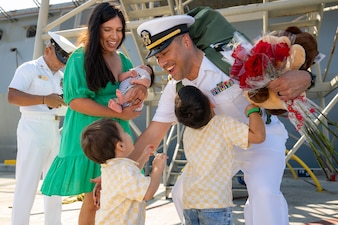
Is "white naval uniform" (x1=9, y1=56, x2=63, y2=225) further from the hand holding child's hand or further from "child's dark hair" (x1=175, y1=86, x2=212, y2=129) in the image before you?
"child's dark hair" (x1=175, y1=86, x2=212, y2=129)

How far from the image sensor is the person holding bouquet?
1982mm

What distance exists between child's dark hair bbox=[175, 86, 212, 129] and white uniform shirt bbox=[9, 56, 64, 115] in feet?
5.58

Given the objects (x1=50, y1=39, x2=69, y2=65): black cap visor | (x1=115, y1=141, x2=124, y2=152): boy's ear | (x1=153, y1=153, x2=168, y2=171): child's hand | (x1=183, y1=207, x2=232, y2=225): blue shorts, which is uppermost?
(x1=50, y1=39, x2=69, y2=65): black cap visor

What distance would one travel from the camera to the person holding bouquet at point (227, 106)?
198 cm

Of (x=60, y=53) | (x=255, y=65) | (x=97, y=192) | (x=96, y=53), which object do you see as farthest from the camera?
(x=60, y=53)

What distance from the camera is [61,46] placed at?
3.06 m

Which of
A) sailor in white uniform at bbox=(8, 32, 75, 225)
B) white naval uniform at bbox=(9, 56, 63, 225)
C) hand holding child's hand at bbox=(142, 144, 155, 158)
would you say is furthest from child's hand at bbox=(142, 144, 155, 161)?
white naval uniform at bbox=(9, 56, 63, 225)

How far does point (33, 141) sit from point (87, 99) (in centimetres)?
125

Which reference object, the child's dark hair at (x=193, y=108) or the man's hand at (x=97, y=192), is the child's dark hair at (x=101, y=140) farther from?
the child's dark hair at (x=193, y=108)

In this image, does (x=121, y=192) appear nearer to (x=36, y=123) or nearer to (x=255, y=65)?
(x=255, y=65)

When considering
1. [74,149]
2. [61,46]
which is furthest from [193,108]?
[61,46]

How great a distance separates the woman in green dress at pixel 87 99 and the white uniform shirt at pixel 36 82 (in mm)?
1087

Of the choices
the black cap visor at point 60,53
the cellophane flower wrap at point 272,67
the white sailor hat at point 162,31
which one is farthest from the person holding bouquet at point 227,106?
the black cap visor at point 60,53

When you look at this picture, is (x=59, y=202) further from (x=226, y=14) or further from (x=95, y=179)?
(x=226, y=14)
